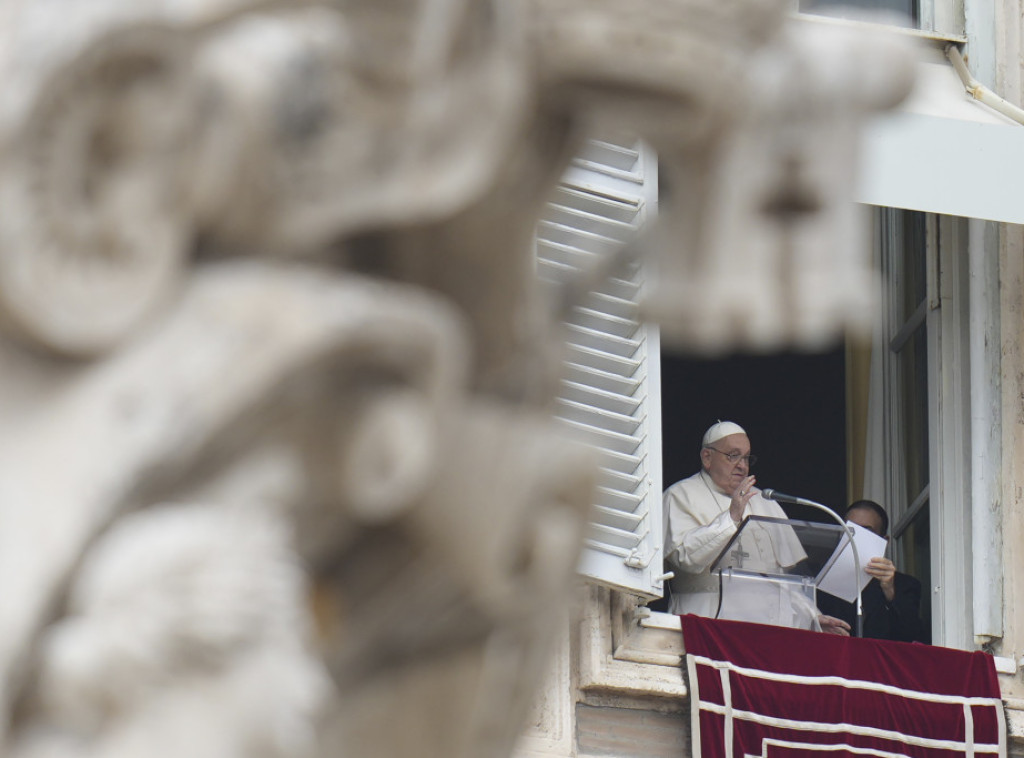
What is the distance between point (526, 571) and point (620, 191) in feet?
20.2

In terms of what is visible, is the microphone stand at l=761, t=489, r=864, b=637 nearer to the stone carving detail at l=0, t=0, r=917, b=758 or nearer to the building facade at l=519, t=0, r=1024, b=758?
the building facade at l=519, t=0, r=1024, b=758

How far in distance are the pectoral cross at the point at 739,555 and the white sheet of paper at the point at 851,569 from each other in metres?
0.27

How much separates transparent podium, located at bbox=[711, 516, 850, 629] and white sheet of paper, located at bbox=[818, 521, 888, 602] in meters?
0.04

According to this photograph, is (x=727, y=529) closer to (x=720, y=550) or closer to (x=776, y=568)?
(x=720, y=550)

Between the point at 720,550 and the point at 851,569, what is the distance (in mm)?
Answer: 460

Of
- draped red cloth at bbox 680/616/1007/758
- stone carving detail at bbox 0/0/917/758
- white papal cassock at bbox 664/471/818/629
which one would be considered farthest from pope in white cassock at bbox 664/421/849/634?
stone carving detail at bbox 0/0/917/758

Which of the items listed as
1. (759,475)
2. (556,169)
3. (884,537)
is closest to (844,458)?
(759,475)

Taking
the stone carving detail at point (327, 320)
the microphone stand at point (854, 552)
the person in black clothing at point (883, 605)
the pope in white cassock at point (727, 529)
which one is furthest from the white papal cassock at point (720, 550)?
the stone carving detail at point (327, 320)

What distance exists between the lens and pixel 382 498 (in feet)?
3.98

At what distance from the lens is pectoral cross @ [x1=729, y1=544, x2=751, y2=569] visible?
6912 mm

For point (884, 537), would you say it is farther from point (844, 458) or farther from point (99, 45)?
point (99, 45)

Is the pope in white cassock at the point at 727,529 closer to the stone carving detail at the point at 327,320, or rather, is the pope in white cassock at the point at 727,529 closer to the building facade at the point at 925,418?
the building facade at the point at 925,418

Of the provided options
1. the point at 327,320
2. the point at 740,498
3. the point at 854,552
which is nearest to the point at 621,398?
the point at 740,498

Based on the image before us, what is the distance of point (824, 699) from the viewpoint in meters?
7.33
